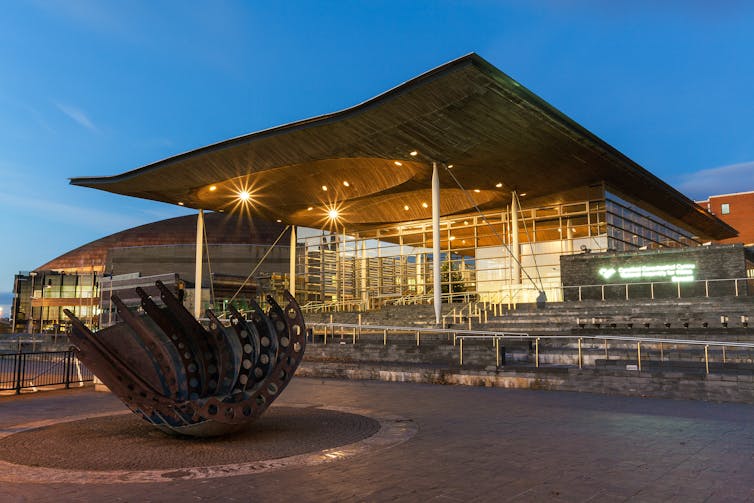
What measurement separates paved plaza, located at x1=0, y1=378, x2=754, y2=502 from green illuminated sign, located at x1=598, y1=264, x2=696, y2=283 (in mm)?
16066

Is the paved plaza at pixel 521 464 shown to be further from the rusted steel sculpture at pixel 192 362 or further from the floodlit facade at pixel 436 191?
the floodlit facade at pixel 436 191

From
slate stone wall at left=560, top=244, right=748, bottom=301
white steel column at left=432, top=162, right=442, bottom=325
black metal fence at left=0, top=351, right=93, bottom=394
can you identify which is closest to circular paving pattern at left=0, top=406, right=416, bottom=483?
black metal fence at left=0, top=351, right=93, bottom=394

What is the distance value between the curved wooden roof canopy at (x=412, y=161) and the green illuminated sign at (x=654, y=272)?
6436mm

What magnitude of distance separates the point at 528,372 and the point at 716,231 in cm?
5376

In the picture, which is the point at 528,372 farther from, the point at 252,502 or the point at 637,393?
the point at 252,502

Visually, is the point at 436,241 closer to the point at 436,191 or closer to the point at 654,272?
the point at 436,191

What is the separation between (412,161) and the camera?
1246 inches

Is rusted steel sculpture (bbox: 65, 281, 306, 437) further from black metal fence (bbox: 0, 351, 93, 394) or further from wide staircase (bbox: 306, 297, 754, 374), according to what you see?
wide staircase (bbox: 306, 297, 754, 374)

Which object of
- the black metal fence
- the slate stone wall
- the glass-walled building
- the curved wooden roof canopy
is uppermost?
the curved wooden roof canopy

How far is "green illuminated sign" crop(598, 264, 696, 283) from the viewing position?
26453mm

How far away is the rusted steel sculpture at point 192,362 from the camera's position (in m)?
8.20

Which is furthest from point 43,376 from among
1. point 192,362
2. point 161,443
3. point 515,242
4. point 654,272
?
point 515,242

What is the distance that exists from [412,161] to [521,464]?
25728 millimetres

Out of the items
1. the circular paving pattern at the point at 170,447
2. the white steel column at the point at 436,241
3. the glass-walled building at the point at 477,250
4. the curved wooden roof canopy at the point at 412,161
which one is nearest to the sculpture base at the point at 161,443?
the circular paving pattern at the point at 170,447
